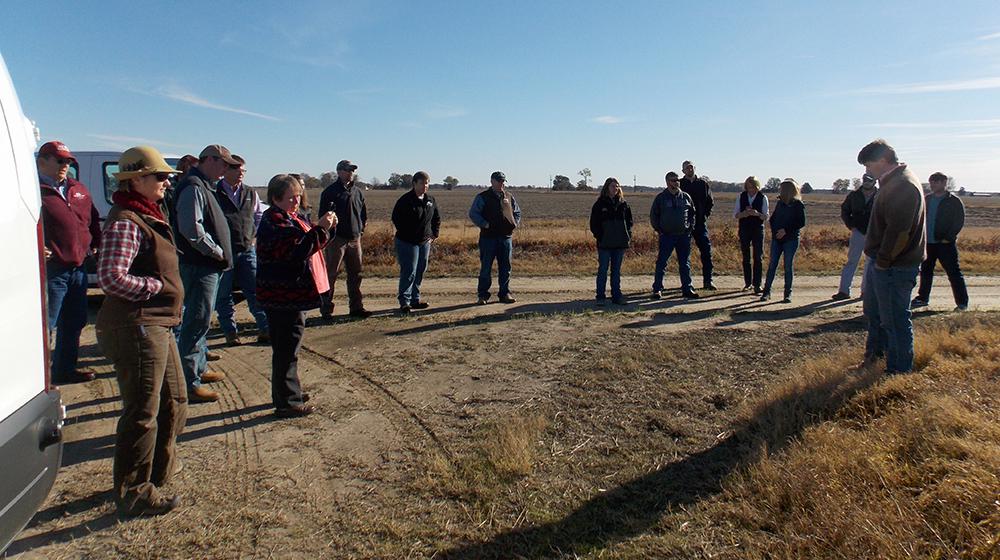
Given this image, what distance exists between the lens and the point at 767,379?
19.1 ft

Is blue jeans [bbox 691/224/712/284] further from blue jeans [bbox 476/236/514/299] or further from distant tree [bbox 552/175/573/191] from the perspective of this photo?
distant tree [bbox 552/175/573/191]

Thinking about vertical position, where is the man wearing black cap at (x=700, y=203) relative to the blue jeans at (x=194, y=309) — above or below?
above

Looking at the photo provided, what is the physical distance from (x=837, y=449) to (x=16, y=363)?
13.6ft

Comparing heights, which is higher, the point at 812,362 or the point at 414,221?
the point at 414,221

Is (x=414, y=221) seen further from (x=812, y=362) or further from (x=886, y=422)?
(x=886, y=422)

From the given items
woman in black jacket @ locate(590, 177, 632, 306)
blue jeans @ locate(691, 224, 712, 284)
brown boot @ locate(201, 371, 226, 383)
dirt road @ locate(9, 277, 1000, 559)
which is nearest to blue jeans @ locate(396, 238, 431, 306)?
dirt road @ locate(9, 277, 1000, 559)

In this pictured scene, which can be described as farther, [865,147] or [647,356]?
[647,356]

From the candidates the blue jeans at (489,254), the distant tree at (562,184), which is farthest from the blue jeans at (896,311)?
the distant tree at (562,184)

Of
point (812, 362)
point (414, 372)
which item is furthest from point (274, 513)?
point (812, 362)

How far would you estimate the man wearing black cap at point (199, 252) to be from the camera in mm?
4891

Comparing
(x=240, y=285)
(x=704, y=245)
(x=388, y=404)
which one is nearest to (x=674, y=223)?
(x=704, y=245)

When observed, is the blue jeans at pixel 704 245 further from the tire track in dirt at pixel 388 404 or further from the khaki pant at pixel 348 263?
the tire track in dirt at pixel 388 404

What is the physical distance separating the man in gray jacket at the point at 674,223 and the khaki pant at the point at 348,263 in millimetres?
4400

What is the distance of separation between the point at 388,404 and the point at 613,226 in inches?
204
